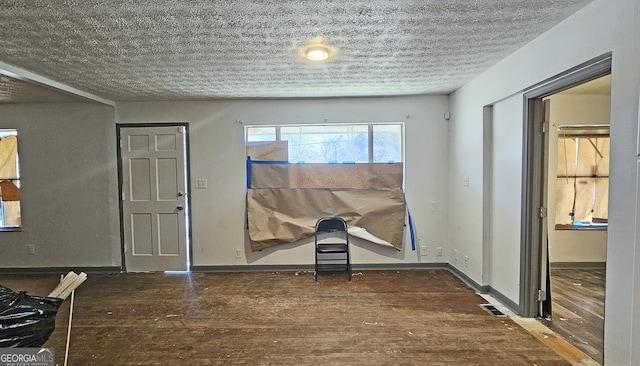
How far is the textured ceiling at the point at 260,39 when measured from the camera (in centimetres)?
181

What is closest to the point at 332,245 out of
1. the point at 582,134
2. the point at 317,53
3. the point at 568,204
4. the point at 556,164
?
the point at 317,53

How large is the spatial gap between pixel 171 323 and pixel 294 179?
2098 millimetres

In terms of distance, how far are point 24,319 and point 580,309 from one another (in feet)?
13.6

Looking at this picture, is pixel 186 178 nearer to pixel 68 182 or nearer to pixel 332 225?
pixel 68 182

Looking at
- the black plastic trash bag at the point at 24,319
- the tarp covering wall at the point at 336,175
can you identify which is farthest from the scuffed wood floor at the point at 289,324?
the tarp covering wall at the point at 336,175

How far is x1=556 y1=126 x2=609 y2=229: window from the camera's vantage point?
4.03m

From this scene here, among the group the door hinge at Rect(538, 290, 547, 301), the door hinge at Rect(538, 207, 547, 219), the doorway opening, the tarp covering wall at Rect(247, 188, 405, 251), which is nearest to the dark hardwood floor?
the doorway opening

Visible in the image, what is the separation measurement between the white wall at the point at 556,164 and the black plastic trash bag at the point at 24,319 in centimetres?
Answer: 458

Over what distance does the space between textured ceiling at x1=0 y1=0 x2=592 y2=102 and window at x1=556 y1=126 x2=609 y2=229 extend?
2.14 meters

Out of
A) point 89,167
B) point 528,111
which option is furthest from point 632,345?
point 89,167

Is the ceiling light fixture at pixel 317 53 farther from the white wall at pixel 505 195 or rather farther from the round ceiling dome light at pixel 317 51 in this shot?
the white wall at pixel 505 195

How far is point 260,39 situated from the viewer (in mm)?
2213

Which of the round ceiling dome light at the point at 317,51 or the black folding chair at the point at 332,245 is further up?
the round ceiling dome light at the point at 317,51

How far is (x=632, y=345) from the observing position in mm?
1533
